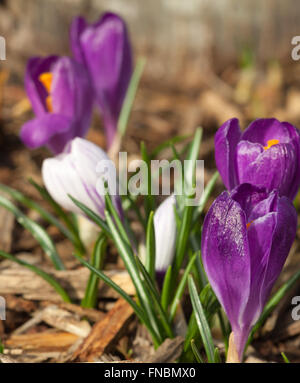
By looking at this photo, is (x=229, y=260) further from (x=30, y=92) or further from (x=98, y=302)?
(x=30, y=92)

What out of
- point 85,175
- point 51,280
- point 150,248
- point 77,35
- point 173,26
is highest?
point 173,26

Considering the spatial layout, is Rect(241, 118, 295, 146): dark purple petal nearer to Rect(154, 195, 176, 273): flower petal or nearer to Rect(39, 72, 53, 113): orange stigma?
Rect(154, 195, 176, 273): flower petal

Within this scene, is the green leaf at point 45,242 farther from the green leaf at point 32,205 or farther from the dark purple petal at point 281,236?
the dark purple petal at point 281,236

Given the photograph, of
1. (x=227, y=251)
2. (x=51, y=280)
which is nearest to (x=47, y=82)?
(x=51, y=280)

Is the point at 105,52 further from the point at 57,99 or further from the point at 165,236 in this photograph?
the point at 165,236

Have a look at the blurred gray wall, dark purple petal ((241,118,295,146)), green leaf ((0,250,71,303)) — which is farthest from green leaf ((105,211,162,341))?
the blurred gray wall

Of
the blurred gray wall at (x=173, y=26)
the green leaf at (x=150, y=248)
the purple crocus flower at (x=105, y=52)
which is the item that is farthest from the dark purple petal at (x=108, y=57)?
the blurred gray wall at (x=173, y=26)
